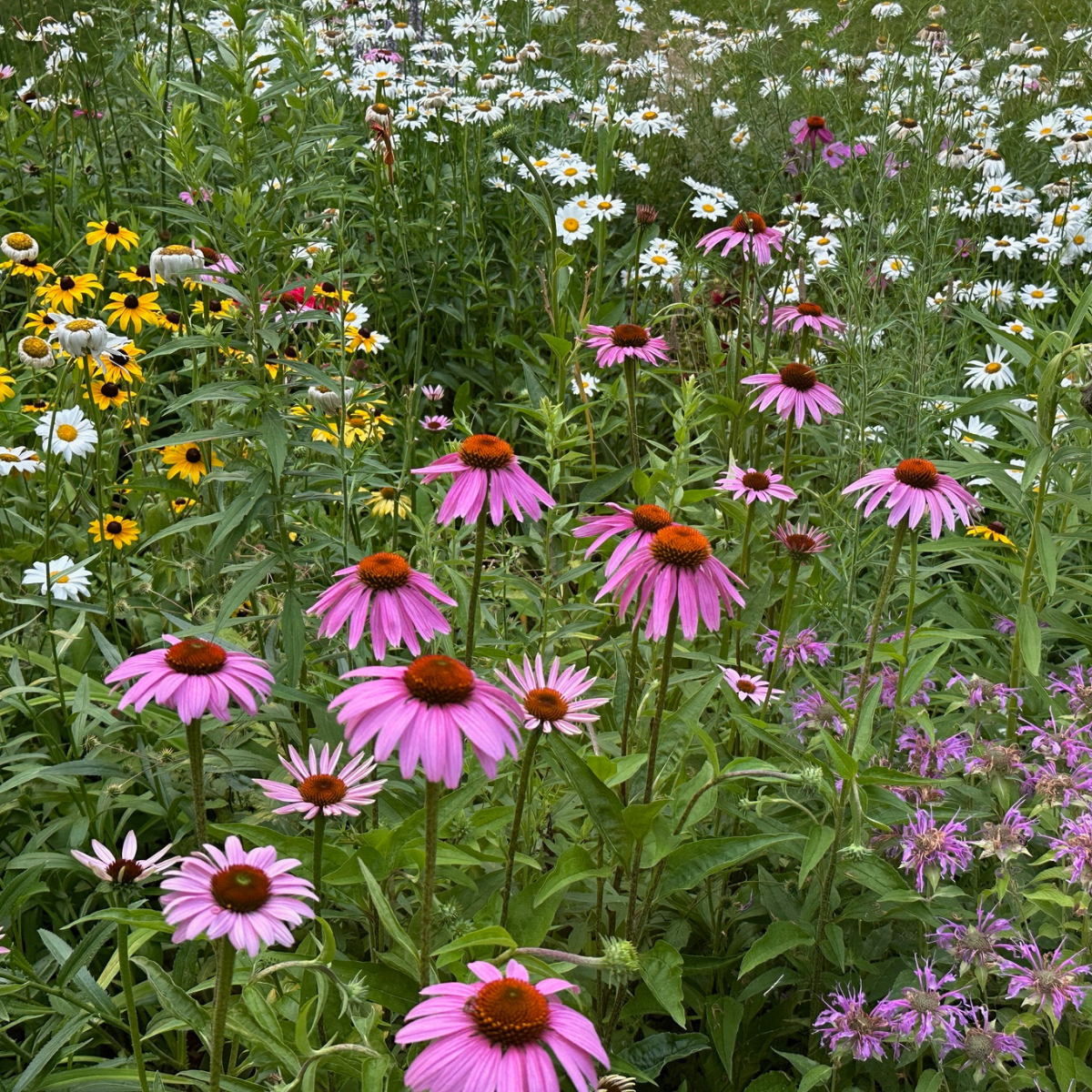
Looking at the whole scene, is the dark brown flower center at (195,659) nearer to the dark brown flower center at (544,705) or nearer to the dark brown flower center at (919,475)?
the dark brown flower center at (544,705)

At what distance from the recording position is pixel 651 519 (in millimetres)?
1641

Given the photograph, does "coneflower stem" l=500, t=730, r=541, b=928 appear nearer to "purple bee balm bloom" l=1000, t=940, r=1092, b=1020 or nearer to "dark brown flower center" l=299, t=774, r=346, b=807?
"dark brown flower center" l=299, t=774, r=346, b=807

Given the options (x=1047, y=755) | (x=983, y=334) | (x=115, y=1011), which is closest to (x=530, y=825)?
(x=115, y=1011)

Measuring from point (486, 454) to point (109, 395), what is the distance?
1594mm

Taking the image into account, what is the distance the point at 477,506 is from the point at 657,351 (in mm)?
1158

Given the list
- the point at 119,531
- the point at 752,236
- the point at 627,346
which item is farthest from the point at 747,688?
the point at 119,531

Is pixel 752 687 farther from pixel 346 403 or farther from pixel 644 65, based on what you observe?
pixel 644 65

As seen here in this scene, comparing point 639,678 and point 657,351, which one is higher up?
point 657,351

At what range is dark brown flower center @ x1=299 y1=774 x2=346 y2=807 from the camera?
1.47 metres

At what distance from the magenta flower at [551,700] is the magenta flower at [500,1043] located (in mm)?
445

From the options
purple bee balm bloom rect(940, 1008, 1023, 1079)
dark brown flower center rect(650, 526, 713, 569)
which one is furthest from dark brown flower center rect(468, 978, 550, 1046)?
purple bee balm bloom rect(940, 1008, 1023, 1079)

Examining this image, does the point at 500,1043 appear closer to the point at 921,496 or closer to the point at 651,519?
the point at 651,519

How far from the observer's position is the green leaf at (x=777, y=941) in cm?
162

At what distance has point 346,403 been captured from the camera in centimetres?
226
